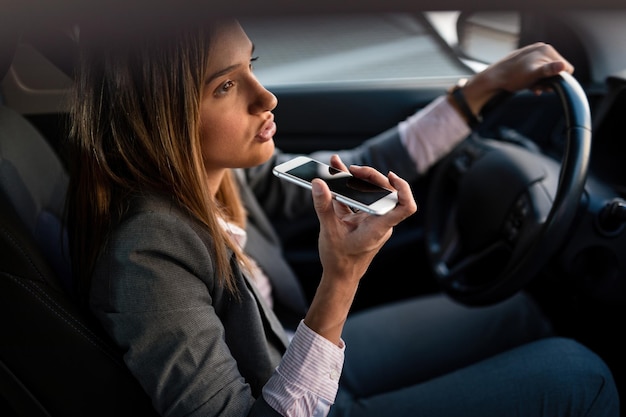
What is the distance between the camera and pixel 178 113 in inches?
34.7

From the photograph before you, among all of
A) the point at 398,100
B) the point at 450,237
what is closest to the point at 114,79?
the point at 450,237

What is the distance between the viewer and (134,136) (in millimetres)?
899

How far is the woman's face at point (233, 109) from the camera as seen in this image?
35.0 inches

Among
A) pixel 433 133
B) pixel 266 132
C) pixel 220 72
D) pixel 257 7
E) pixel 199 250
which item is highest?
pixel 257 7

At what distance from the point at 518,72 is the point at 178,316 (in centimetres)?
75

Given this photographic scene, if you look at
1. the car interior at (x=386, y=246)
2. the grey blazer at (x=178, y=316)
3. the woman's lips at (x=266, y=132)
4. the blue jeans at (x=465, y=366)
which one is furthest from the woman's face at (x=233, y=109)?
the blue jeans at (x=465, y=366)

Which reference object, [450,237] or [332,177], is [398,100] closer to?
[450,237]

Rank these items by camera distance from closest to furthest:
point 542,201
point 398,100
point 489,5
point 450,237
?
point 489,5
point 542,201
point 450,237
point 398,100

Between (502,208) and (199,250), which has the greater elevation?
(199,250)

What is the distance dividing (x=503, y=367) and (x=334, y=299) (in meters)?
0.42

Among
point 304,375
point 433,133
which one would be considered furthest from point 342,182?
point 433,133

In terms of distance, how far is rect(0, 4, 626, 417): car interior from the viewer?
0.90 metres

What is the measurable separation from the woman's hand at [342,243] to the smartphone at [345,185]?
0.04 ft

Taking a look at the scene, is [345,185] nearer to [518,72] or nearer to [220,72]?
[220,72]
